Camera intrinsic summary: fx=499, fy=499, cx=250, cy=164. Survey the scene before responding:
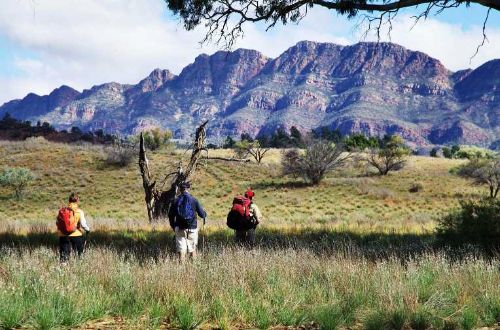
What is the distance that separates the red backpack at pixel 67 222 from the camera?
29.7ft

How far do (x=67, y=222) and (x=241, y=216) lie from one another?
137 inches

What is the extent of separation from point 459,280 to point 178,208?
15.4 feet

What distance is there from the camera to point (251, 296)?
5.70 meters

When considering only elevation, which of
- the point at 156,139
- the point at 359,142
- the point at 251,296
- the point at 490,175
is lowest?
the point at 490,175

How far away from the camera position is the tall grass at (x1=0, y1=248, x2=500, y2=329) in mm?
5062

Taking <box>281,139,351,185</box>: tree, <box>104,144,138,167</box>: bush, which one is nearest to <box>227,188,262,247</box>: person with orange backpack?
<box>281,139,351,185</box>: tree

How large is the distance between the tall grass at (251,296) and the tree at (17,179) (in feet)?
122

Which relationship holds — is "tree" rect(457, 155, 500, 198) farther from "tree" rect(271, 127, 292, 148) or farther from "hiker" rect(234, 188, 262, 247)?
"tree" rect(271, 127, 292, 148)

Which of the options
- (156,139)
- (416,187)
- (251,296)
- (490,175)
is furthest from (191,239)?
(156,139)

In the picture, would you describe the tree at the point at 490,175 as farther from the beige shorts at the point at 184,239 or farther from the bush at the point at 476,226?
the beige shorts at the point at 184,239

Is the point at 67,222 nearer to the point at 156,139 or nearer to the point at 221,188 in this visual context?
the point at 221,188

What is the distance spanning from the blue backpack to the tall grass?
70.6 inches

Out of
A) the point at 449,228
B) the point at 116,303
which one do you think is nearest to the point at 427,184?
the point at 449,228

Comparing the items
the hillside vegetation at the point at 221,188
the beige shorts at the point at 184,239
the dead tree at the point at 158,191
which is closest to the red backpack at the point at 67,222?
the beige shorts at the point at 184,239
